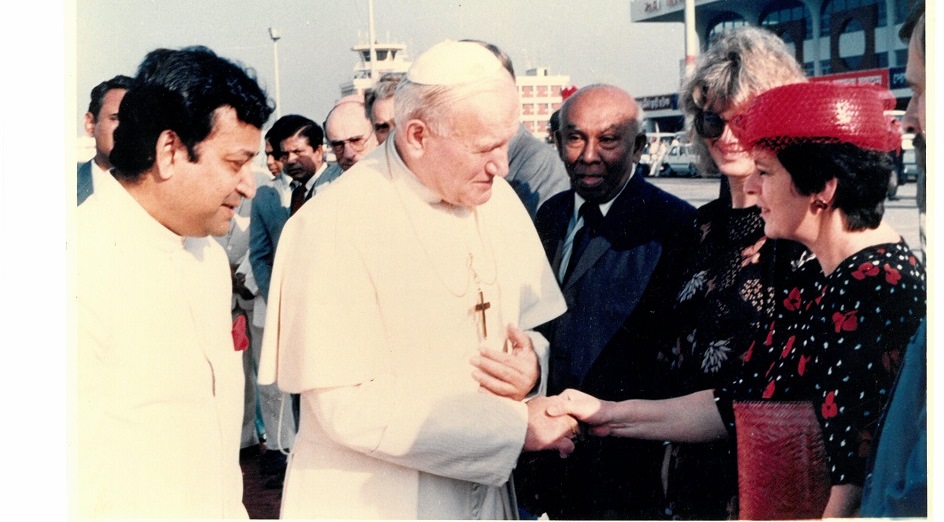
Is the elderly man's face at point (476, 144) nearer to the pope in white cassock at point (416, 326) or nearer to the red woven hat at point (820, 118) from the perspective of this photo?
the pope in white cassock at point (416, 326)

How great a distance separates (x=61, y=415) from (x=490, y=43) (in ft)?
6.63

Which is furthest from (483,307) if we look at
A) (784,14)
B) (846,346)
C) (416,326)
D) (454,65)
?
(784,14)

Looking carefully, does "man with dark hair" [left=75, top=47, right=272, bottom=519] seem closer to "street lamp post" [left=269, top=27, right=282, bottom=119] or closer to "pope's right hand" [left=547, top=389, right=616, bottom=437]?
"street lamp post" [left=269, top=27, right=282, bottom=119]

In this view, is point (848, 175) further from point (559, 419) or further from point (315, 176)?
point (315, 176)

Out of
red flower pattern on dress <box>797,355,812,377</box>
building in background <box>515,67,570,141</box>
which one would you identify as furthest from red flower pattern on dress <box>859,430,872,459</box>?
building in background <box>515,67,570,141</box>

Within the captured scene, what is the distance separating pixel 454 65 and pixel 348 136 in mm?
730

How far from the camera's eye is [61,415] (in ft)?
11.8

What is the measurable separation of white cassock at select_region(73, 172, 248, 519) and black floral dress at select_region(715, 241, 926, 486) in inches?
69.3

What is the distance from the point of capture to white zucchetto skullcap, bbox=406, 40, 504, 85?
10.4ft

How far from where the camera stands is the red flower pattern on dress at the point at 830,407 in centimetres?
289

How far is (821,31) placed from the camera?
3.93 metres
